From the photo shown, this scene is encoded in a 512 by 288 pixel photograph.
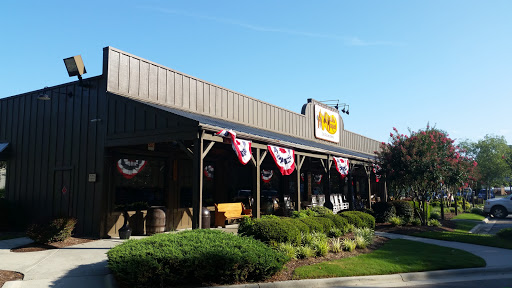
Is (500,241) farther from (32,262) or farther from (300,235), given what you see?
(32,262)

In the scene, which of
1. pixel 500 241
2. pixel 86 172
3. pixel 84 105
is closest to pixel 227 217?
pixel 86 172

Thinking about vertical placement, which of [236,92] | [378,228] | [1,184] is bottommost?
[378,228]

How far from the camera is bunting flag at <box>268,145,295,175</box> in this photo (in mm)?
13466

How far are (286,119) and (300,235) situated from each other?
12.3 metres

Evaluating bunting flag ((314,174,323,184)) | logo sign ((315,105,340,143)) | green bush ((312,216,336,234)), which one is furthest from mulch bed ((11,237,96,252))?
bunting flag ((314,174,323,184))

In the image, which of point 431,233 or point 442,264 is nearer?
point 442,264

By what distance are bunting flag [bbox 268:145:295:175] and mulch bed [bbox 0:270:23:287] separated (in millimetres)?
8041

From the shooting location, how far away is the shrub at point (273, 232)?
30.0 ft

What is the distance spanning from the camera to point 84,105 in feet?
44.2

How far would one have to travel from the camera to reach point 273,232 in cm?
918

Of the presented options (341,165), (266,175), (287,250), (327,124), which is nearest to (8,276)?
(287,250)

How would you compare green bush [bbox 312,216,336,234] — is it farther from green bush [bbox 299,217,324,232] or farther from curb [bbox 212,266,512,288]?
curb [bbox 212,266,512,288]

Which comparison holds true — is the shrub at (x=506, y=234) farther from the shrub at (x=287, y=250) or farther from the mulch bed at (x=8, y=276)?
the mulch bed at (x=8, y=276)

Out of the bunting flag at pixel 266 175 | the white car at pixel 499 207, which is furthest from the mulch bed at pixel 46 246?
the white car at pixel 499 207
